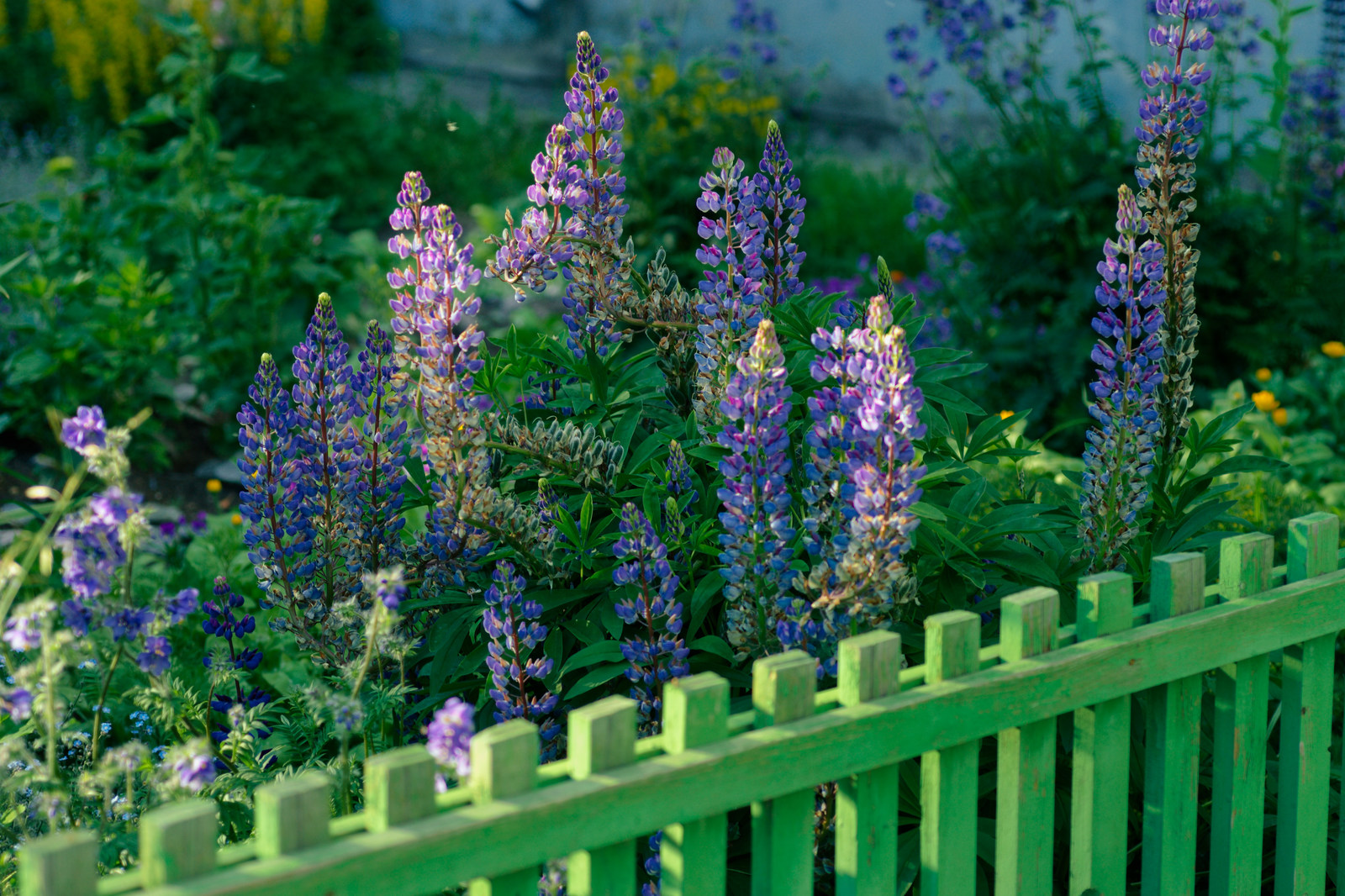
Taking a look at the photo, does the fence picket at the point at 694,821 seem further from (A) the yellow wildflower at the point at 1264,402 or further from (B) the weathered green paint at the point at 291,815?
(A) the yellow wildflower at the point at 1264,402

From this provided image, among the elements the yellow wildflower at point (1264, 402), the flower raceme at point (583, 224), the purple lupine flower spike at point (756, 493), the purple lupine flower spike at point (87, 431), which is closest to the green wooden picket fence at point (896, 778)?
the purple lupine flower spike at point (756, 493)

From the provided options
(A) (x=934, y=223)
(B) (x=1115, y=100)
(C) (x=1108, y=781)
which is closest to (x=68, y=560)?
(C) (x=1108, y=781)

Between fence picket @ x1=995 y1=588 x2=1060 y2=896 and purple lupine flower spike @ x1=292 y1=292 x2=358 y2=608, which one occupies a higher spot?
purple lupine flower spike @ x1=292 y1=292 x2=358 y2=608

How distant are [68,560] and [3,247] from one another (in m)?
5.21

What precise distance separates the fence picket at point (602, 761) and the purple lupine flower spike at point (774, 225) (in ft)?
2.82

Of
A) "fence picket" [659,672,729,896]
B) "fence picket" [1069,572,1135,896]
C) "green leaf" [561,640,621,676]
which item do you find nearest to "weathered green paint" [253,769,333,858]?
"fence picket" [659,672,729,896]

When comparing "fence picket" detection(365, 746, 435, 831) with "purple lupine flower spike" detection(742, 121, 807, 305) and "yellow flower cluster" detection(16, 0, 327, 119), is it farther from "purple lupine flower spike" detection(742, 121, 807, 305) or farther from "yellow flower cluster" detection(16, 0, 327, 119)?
"yellow flower cluster" detection(16, 0, 327, 119)

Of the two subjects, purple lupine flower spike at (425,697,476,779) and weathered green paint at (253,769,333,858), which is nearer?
weathered green paint at (253,769,333,858)

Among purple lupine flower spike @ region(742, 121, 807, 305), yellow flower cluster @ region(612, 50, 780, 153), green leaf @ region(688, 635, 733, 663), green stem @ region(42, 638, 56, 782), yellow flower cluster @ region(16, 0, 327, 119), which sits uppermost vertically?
yellow flower cluster @ region(16, 0, 327, 119)

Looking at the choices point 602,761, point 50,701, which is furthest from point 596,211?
point 50,701

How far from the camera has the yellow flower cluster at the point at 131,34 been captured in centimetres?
785

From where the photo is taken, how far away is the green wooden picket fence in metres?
1.42

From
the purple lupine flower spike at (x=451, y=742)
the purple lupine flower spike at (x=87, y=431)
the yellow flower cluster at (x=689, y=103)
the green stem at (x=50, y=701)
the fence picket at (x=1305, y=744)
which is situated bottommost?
the fence picket at (x=1305, y=744)

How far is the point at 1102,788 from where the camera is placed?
200cm
